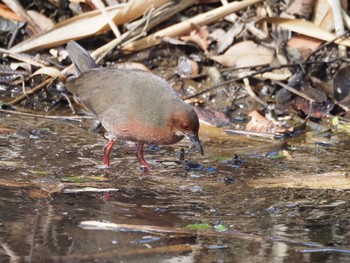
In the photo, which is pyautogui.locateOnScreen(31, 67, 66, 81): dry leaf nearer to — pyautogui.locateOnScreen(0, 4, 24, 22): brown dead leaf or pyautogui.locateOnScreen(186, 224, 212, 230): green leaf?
pyautogui.locateOnScreen(0, 4, 24, 22): brown dead leaf

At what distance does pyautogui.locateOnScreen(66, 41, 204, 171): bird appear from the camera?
6129mm

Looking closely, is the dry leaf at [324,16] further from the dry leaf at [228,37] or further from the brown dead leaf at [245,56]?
the dry leaf at [228,37]

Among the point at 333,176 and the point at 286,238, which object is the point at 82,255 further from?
the point at 333,176

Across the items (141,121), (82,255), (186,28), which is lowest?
(82,255)

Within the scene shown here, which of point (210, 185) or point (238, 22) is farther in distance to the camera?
point (238, 22)

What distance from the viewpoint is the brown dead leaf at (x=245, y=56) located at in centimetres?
848

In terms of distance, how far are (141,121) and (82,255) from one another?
2.16 metres

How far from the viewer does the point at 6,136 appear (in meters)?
6.94

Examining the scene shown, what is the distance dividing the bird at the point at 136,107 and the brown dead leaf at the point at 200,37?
1.91 meters

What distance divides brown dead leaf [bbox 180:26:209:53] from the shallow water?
1586mm

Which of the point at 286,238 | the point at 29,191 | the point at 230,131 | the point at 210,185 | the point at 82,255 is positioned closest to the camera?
the point at 82,255

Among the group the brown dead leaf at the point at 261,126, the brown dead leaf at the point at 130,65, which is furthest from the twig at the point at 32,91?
the brown dead leaf at the point at 261,126

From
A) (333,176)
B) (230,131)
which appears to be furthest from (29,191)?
(230,131)

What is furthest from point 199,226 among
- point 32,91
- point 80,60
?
point 32,91
